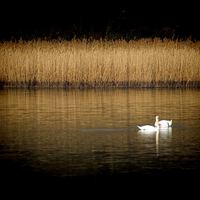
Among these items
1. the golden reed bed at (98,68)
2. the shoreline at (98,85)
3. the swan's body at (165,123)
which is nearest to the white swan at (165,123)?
the swan's body at (165,123)

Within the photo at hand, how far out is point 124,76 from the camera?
66.8 ft

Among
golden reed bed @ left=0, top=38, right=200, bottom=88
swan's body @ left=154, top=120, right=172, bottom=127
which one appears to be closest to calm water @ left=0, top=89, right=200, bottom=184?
swan's body @ left=154, top=120, right=172, bottom=127

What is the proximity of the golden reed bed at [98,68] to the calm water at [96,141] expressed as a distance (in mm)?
7264

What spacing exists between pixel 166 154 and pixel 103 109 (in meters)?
5.73

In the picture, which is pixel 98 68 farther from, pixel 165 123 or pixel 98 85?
pixel 165 123

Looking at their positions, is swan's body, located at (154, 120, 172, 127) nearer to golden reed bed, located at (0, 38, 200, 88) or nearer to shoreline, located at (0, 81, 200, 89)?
golden reed bed, located at (0, 38, 200, 88)

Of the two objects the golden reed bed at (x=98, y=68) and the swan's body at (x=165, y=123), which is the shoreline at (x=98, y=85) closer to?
the golden reed bed at (x=98, y=68)

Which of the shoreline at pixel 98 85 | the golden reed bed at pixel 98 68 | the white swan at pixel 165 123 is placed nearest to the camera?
the white swan at pixel 165 123

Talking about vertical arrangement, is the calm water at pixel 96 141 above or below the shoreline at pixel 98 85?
A: below

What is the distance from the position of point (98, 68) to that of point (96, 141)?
42.5ft

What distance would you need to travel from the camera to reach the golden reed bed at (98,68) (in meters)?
20.3

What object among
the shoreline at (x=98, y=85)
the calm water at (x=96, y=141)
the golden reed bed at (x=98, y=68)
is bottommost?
the calm water at (x=96, y=141)

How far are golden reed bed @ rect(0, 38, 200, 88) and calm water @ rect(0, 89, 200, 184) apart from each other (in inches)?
286

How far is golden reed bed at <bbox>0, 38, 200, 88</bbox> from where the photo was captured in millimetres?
20266
